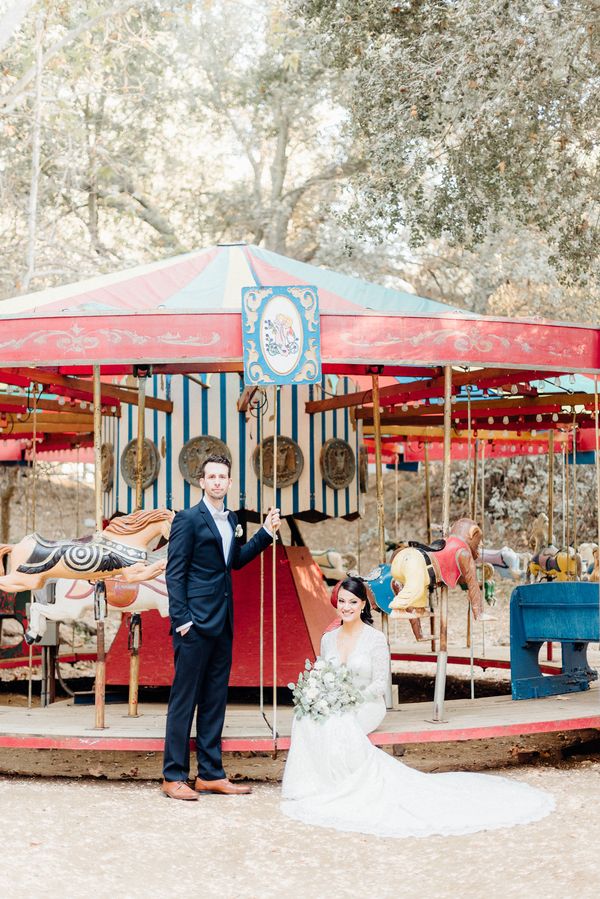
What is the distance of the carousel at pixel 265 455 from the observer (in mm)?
6781

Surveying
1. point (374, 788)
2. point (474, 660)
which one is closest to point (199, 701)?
point (374, 788)

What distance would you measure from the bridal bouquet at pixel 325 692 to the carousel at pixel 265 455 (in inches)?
15.2

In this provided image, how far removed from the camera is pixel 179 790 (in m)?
6.19

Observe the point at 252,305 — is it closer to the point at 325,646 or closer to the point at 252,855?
the point at 325,646

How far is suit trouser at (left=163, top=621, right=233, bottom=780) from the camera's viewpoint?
621cm

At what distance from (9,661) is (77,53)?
474 inches

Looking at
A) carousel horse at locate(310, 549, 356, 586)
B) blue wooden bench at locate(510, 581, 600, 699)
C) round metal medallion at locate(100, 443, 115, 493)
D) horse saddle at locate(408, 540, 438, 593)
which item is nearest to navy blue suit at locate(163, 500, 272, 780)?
horse saddle at locate(408, 540, 438, 593)

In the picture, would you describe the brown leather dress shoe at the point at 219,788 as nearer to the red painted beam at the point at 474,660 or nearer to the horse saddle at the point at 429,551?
the horse saddle at the point at 429,551

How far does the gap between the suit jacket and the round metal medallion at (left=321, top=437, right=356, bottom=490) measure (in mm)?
3555

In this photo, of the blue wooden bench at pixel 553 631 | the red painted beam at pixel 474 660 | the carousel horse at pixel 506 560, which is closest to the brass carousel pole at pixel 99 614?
the blue wooden bench at pixel 553 631

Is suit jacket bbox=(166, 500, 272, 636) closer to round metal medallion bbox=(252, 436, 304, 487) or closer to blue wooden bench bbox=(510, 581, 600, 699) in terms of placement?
blue wooden bench bbox=(510, 581, 600, 699)

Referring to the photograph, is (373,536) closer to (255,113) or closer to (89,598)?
(255,113)

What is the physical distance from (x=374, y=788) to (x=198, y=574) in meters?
1.61

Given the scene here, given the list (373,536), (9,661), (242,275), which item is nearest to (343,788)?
(242,275)
